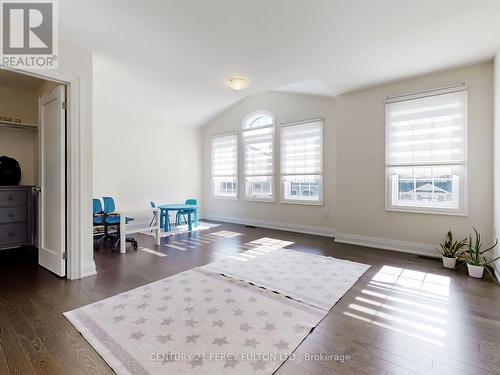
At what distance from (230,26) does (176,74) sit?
1622 millimetres

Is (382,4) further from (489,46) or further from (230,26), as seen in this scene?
(489,46)

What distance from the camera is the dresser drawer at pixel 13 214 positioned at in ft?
12.2

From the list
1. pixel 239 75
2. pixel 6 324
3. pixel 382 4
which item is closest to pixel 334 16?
pixel 382 4

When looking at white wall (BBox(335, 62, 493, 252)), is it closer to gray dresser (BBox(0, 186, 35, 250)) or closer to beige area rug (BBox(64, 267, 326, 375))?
beige area rug (BBox(64, 267, 326, 375))

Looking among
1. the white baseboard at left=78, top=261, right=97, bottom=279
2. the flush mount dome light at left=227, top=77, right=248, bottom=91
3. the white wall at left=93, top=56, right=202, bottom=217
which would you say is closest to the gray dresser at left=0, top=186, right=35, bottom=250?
the white wall at left=93, top=56, right=202, bottom=217

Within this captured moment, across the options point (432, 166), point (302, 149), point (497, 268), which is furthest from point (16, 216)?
point (497, 268)

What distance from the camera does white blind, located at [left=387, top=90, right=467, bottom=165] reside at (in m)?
3.55

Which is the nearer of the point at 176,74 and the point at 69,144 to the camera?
the point at 69,144

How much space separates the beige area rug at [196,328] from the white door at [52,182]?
117cm

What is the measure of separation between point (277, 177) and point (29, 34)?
4633 millimetres

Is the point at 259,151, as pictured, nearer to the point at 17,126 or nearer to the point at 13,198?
the point at 17,126

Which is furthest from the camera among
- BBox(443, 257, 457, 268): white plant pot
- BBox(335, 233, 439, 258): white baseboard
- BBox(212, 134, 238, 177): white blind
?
BBox(212, 134, 238, 177): white blind

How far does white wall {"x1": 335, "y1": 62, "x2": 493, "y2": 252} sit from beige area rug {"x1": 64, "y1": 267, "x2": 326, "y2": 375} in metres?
2.63

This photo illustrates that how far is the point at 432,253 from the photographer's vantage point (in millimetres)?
3762
